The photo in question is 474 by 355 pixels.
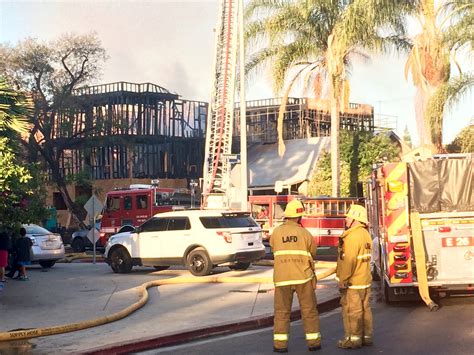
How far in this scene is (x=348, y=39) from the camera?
27.5m

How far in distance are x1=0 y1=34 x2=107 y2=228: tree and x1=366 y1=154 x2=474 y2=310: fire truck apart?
33.5 metres

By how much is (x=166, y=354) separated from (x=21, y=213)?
5810 mm

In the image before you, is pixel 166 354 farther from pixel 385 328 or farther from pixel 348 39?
pixel 348 39

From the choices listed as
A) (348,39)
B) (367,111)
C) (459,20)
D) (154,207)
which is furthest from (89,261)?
(367,111)

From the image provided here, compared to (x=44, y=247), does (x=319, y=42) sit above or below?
above

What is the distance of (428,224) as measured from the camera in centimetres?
1218

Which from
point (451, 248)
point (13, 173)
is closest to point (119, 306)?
point (13, 173)

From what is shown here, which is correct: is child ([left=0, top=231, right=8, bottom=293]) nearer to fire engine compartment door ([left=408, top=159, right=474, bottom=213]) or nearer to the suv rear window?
the suv rear window

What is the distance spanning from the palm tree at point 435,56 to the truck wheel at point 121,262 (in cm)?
994

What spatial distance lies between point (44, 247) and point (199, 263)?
18.8ft

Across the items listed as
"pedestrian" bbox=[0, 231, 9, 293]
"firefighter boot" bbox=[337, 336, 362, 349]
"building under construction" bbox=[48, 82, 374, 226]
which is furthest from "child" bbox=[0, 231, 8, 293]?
"building under construction" bbox=[48, 82, 374, 226]

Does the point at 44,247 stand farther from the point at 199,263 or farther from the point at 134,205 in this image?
the point at 134,205

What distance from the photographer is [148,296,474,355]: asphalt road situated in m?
8.94

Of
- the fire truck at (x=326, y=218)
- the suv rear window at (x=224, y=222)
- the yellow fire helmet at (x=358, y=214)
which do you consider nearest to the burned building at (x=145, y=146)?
the fire truck at (x=326, y=218)
